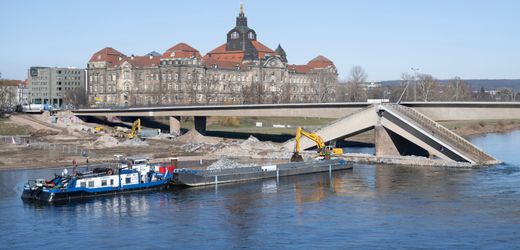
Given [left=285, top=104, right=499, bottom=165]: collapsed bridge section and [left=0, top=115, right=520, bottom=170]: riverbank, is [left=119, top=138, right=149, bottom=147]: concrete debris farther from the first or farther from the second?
[left=285, top=104, right=499, bottom=165]: collapsed bridge section

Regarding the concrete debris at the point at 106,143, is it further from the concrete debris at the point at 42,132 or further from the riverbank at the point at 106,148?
the concrete debris at the point at 42,132

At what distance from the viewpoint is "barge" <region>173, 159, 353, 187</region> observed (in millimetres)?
70875

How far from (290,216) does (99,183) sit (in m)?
18.6

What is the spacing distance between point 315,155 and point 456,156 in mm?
17139

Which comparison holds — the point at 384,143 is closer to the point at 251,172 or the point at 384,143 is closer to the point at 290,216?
the point at 251,172

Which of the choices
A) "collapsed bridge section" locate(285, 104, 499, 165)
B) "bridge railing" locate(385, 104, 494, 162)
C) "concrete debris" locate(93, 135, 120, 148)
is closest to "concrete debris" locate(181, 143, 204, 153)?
"concrete debris" locate(93, 135, 120, 148)

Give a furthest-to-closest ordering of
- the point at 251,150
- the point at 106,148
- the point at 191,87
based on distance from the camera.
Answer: the point at 191,87
the point at 106,148
the point at 251,150

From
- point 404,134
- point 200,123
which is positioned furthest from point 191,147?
point 404,134

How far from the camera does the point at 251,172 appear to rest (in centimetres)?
7700

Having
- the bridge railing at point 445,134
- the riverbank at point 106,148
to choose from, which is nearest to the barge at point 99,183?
the riverbank at point 106,148

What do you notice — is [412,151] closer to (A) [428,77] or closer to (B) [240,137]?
(B) [240,137]

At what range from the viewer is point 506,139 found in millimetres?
128875

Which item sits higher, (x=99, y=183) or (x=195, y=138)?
(x=195, y=138)

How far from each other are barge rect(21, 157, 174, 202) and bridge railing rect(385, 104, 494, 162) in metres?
34.0
